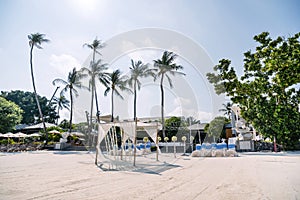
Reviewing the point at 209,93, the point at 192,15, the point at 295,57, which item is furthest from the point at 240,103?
the point at 192,15

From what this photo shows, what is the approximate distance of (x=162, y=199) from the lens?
3.89 metres

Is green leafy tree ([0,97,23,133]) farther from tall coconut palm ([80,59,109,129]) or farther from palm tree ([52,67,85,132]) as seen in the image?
tall coconut palm ([80,59,109,129])

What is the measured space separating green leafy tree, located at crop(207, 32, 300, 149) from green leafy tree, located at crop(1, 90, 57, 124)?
39417 mm

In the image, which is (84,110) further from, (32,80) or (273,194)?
(273,194)

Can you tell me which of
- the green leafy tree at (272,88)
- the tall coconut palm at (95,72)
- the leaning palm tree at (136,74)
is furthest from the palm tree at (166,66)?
the green leafy tree at (272,88)

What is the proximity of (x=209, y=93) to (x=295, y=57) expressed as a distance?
6.83m

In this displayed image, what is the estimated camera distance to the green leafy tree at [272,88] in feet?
46.7

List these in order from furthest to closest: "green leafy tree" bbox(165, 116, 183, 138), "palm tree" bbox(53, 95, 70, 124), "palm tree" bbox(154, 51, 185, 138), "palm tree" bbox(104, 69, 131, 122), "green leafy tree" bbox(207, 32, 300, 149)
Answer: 1. "palm tree" bbox(53, 95, 70, 124)
2. "palm tree" bbox(104, 69, 131, 122)
3. "green leafy tree" bbox(165, 116, 183, 138)
4. "palm tree" bbox(154, 51, 185, 138)
5. "green leafy tree" bbox(207, 32, 300, 149)

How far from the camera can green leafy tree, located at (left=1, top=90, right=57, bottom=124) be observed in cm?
4309

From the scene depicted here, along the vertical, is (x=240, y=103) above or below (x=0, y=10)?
below

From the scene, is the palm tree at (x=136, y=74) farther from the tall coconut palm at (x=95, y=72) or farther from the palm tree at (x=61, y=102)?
the palm tree at (x=61, y=102)

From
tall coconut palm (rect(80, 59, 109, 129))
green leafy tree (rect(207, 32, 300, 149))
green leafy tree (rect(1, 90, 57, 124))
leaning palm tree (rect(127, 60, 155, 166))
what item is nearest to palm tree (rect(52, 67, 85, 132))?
tall coconut palm (rect(80, 59, 109, 129))

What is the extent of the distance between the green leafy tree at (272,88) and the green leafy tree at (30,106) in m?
39.4

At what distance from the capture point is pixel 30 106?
43.7m
